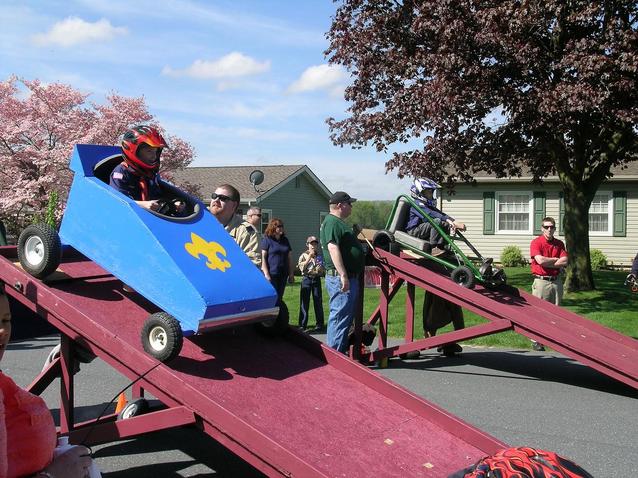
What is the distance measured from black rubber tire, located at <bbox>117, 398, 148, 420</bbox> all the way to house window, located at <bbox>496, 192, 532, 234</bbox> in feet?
71.0

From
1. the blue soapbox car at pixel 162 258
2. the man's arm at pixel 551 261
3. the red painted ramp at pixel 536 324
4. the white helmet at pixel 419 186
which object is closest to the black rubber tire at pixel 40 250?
the blue soapbox car at pixel 162 258

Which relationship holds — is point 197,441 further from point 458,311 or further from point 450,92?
point 450,92

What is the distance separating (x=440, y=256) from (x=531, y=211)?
17.4 meters

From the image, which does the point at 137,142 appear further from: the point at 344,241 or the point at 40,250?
the point at 344,241

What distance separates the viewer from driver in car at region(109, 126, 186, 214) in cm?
493

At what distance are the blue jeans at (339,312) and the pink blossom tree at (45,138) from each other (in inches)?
672

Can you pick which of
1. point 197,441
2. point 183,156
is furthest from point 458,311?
point 183,156

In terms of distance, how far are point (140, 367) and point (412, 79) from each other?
11.6 metres

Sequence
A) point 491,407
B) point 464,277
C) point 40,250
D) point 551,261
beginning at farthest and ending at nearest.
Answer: point 551,261 < point 464,277 < point 491,407 < point 40,250

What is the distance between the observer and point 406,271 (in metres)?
8.06

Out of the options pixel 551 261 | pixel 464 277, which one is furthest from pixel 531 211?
pixel 464 277

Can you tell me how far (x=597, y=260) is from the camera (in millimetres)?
23562

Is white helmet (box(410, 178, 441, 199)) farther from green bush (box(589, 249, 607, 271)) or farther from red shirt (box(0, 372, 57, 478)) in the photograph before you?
green bush (box(589, 249, 607, 271))

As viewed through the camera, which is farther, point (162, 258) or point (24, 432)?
point (162, 258)
